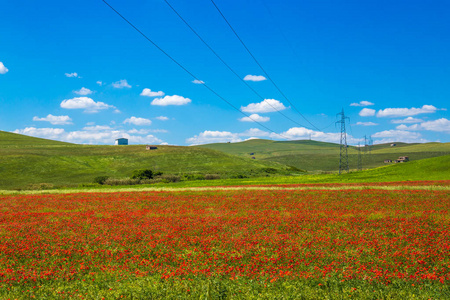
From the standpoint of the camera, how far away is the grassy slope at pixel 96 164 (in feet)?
291

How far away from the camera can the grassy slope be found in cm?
8881

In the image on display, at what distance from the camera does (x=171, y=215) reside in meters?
24.6

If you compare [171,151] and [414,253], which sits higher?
[171,151]

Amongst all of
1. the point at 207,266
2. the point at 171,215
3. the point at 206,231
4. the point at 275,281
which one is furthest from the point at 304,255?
the point at 171,215

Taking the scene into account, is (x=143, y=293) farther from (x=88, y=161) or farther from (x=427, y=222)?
(x=88, y=161)

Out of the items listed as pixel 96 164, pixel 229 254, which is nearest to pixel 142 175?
pixel 96 164

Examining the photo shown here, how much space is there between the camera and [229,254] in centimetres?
1420

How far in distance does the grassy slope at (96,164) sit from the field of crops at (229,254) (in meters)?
61.3

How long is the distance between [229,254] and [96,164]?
10934cm

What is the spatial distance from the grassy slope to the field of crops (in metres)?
61.3

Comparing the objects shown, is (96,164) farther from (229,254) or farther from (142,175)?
(229,254)

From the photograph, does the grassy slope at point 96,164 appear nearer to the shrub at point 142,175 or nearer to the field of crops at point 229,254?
the shrub at point 142,175

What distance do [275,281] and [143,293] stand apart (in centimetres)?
427

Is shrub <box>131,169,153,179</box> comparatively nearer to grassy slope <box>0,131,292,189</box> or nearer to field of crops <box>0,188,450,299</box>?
grassy slope <box>0,131,292,189</box>
